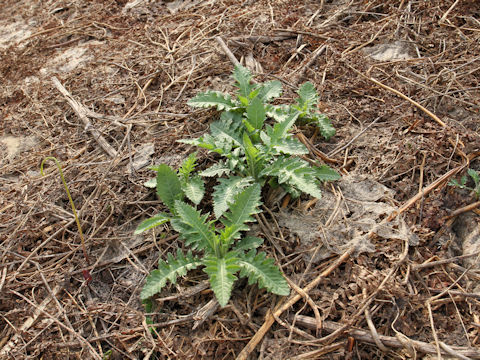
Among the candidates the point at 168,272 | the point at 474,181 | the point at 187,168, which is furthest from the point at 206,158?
the point at 474,181

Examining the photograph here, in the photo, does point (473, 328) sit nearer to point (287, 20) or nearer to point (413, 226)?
point (413, 226)

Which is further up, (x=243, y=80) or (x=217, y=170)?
(x=243, y=80)

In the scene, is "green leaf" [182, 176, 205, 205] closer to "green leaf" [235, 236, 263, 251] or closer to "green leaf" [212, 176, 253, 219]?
"green leaf" [212, 176, 253, 219]

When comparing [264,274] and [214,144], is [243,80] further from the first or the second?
[264,274]

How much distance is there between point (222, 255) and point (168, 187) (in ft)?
1.72

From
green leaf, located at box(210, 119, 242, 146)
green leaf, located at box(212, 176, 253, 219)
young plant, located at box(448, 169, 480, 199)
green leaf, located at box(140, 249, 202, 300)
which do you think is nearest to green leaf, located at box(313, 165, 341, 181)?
green leaf, located at box(212, 176, 253, 219)

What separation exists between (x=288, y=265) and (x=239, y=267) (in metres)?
0.31

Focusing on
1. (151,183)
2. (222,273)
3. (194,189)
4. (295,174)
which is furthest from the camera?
(151,183)

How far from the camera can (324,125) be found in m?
2.71

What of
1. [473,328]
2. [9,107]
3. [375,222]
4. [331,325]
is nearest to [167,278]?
[331,325]

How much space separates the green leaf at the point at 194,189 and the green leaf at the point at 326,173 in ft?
2.25

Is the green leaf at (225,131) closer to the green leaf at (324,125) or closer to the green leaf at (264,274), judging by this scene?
the green leaf at (324,125)

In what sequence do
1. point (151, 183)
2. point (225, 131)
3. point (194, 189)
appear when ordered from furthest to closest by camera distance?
point (225, 131) < point (151, 183) < point (194, 189)

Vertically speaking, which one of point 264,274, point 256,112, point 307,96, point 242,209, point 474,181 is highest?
point 256,112
